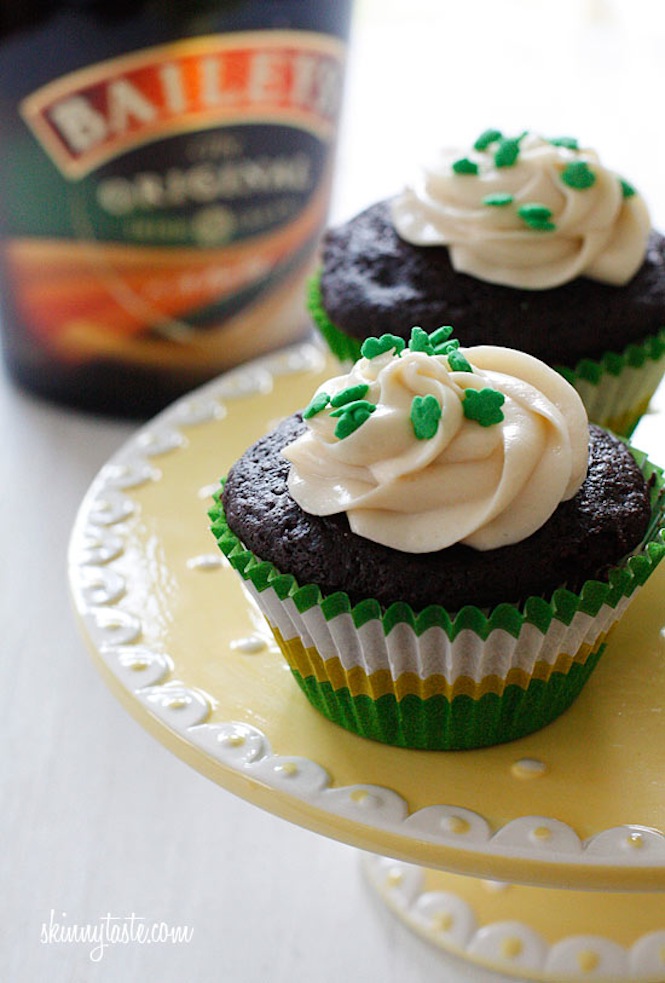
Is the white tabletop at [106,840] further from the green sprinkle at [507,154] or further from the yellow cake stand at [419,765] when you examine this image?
the green sprinkle at [507,154]

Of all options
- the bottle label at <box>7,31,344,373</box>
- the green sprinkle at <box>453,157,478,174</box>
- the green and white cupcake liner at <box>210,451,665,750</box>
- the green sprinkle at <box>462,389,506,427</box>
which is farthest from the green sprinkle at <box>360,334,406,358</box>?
the bottle label at <box>7,31,344,373</box>

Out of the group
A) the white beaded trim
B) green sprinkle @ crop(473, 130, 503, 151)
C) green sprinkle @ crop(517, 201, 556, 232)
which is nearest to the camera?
the white beaded trim

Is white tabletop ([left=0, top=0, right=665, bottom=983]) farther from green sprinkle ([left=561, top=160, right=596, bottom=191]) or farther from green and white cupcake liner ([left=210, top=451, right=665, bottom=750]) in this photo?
green sprinkle ([left=561, top=160, right=596, bottom=191])

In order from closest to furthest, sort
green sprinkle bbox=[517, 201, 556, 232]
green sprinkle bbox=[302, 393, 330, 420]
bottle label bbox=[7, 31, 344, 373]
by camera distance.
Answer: green sprinkle bbox=[302, 393, 330, 420] → green sprinkle bbox=[517, 201, 556, 232] → bottle label bbox=[7, 31, 344, 373]

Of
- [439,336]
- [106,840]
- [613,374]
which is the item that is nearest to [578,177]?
[613,374]

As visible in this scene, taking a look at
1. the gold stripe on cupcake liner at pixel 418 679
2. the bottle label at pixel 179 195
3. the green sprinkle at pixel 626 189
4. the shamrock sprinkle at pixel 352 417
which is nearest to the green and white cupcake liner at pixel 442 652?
the gold stripe on cupcake liner at pixel 418 679

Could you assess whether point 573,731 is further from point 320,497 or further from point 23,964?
point 23,964
